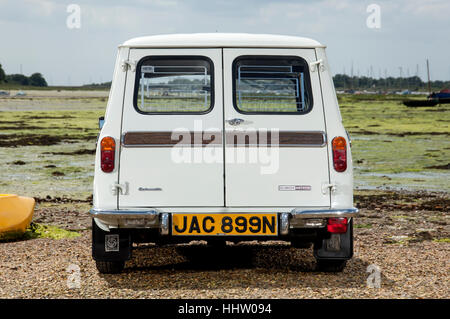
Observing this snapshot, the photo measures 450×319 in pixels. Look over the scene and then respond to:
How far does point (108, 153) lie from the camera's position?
6020 mm

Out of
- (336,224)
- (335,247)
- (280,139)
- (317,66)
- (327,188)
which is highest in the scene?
(317,66)

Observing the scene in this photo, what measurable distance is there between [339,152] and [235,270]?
5.83 ft

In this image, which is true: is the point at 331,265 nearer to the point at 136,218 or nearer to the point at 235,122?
the point at 235,122

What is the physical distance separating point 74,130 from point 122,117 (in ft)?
108

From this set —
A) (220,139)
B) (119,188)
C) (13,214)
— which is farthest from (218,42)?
(13,214)

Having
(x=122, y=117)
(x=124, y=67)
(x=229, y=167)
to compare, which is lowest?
(x=229, y=167)

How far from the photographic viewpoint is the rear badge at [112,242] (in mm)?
6348

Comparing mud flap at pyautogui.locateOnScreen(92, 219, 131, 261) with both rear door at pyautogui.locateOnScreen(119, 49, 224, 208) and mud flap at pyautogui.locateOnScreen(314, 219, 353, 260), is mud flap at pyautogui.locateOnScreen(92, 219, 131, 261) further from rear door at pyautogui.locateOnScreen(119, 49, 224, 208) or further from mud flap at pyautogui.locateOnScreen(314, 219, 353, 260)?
mud flap at pyautogui.locateOnScreen(314, 219, 353, 260)

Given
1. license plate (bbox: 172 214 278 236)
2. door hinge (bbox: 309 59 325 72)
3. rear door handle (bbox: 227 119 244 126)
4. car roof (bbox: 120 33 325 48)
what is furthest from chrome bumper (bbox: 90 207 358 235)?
car roof (bbox: 120 33 325 48)

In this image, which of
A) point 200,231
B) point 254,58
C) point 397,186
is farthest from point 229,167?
point 397,186

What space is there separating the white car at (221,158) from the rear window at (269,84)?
0.08ft

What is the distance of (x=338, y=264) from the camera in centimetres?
676

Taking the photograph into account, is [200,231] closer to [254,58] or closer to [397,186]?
[254,58]

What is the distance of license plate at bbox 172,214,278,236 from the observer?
5.96m
